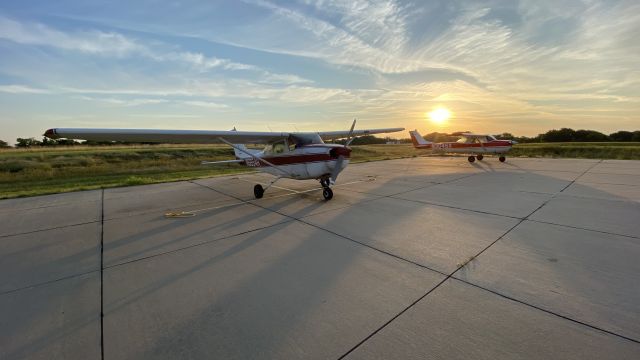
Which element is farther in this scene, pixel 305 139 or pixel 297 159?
pixel 305 139

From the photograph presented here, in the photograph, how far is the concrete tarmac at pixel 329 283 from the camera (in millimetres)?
2535

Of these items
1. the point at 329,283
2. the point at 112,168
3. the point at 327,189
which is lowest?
the point at 329,283

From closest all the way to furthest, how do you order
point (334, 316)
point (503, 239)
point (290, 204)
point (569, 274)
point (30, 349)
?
1. point (30, 349)
2. point (334, 316)
3. point (569, 274)
4. point (503, 239)
5. point (290, 204)

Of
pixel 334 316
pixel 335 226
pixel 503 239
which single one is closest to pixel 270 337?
pixel 334 316

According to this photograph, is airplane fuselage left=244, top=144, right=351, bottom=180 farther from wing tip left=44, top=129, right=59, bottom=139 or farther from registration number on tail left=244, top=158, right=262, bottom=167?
wing tip left=44, top=129, right=59, bottom=139

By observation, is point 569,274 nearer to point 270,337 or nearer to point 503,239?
point 503,239

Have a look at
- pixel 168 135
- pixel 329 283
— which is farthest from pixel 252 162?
pixel 329 283

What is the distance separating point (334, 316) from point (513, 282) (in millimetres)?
2299

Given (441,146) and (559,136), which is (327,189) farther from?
(559,136)

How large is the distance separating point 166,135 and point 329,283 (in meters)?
6.27

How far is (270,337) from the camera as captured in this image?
2.62 m

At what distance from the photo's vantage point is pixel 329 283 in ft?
11.8

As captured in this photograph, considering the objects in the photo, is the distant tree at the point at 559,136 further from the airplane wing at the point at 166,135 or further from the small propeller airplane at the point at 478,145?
the airplane wing at the point at 166,135

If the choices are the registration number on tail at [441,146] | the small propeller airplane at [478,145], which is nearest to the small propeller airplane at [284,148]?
the small propeller airplane at [478,145]
